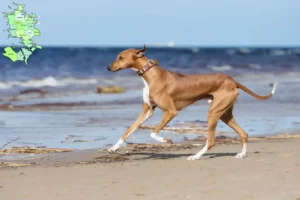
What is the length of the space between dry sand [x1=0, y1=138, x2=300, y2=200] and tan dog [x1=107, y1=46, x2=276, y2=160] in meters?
0.43

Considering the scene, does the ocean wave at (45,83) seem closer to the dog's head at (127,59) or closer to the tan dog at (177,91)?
the dog's head at (127,59)

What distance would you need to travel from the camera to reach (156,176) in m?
7.82

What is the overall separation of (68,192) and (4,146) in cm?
358

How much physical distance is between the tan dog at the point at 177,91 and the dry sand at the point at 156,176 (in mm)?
429

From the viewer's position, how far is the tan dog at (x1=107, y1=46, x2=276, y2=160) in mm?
9578

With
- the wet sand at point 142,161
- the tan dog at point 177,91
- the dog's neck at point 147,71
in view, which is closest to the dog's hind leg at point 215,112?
the tan dog at point 177,91

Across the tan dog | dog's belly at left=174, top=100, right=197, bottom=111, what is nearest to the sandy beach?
the tan dog

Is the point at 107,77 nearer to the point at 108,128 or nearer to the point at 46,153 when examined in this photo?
the point at 108,128

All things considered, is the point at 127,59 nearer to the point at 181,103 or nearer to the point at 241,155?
the point at 181,103

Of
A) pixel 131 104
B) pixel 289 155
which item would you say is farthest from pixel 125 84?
pixel 289 155

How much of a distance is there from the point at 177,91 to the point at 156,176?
7.18 feet

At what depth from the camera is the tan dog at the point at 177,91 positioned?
958cm
